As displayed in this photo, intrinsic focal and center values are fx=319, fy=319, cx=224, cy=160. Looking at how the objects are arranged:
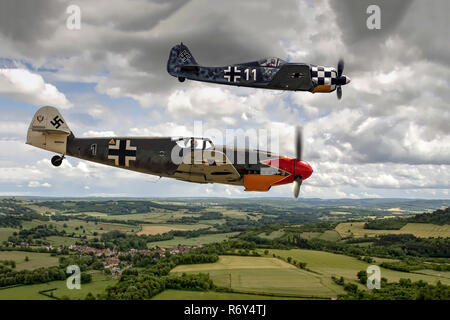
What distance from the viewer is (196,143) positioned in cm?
712

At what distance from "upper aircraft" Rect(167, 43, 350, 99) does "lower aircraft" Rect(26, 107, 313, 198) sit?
6.52 m

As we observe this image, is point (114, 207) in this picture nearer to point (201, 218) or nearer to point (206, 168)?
point (201, 218)

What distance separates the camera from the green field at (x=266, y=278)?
168 feet

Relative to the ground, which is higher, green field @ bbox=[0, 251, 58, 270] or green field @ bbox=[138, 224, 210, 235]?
green field @ bbox=[138, 224, 210, 235]

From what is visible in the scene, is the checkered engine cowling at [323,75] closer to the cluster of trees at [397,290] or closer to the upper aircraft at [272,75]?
the upper aircraft at [272,75]

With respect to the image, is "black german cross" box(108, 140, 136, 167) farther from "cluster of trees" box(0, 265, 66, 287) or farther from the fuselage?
"cluster of trees" box(0, 265, 66, 287)

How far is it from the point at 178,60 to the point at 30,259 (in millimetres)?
79309

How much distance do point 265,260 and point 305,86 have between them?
217 ft

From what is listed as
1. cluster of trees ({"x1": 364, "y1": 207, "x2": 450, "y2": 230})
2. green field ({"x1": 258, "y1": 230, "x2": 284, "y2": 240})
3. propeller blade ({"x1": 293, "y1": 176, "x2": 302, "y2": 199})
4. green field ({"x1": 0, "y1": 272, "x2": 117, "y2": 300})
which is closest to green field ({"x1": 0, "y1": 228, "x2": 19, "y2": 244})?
green field ({"x1": 0, "y1": 272, "x2": 117, "y2": 300})

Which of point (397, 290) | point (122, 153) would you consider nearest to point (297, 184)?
point (122, 153)

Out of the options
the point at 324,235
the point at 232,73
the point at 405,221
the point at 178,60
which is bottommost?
the point at 324,235

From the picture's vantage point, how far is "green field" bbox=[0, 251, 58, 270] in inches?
2783
